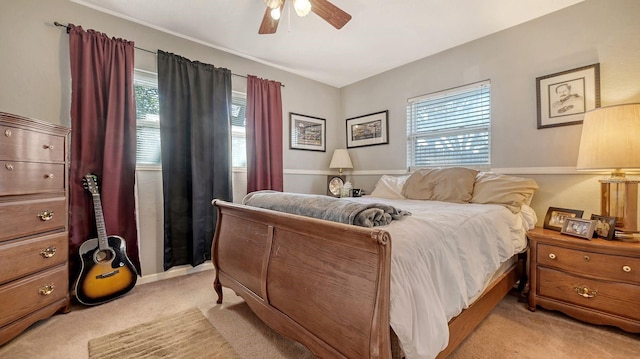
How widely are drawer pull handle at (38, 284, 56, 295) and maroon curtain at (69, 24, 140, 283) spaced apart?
1.11 ft

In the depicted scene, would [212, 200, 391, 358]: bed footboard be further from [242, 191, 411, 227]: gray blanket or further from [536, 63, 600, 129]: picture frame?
[536, 63, 600, 129]: picture frame

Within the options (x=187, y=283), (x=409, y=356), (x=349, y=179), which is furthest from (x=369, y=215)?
(x=349, y=179)

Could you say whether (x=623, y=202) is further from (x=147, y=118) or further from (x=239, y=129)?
(x=147, y=118)

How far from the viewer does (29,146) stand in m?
1.66

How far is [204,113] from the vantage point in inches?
107

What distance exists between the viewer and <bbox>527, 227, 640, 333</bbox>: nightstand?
5.23 ft

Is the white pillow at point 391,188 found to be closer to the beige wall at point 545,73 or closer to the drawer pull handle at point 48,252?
the beige wall at point 545,73

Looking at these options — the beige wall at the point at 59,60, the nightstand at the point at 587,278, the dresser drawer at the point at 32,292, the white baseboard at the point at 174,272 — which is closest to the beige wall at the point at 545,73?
the nightstand at the point at 587,278

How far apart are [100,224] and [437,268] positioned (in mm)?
2399

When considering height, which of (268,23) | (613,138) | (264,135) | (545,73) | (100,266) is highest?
(268,23)

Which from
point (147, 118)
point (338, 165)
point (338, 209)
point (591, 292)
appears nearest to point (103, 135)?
point (147, 118)

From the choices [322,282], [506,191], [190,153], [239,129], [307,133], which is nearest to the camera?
[322,282]

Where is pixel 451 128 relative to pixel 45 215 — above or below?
above

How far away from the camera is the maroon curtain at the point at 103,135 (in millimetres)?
2104
